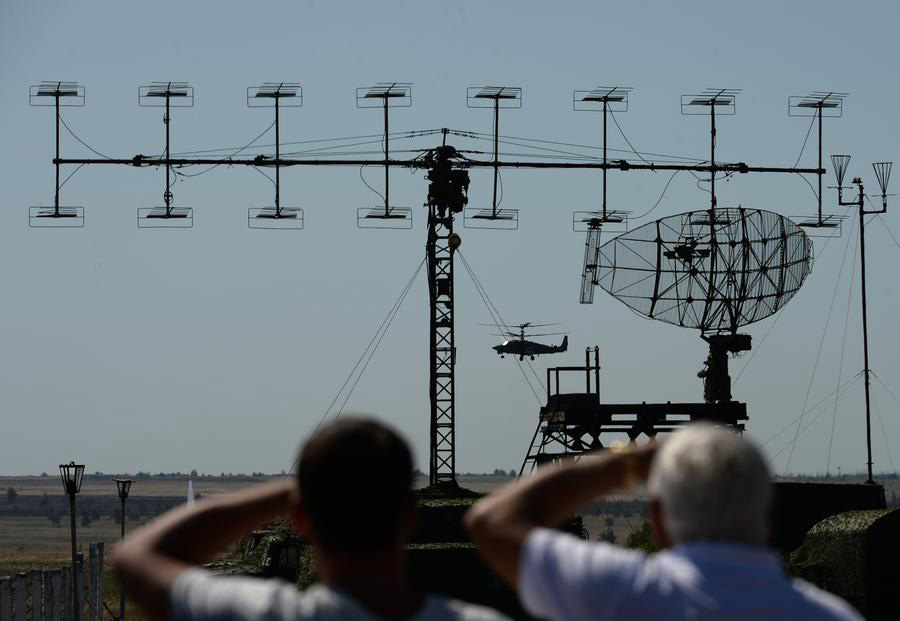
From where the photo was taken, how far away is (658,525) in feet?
12.7

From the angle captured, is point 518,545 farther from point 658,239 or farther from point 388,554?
point 658,239

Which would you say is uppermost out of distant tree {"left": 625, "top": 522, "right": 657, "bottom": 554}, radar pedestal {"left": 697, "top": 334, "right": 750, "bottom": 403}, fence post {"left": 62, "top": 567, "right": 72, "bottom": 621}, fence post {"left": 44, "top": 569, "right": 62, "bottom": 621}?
radar pedestal {"left": 697, "top": 334, "right": 750, "bottom": 403}

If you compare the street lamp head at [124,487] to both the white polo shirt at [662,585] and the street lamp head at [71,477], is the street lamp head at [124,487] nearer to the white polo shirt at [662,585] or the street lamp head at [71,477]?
the street lamp head at [71,477]

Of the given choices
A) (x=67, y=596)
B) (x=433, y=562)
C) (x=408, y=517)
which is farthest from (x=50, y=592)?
(x=408, y=517)

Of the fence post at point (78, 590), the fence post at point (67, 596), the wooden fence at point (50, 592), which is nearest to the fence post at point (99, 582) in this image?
the wooden fence at point (50, 592)

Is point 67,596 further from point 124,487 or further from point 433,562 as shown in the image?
point 124,487

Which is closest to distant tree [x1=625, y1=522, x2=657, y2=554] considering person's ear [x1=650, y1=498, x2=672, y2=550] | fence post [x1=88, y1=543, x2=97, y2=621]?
fence post [x1=88, y1=543, x2=97, y2=621]

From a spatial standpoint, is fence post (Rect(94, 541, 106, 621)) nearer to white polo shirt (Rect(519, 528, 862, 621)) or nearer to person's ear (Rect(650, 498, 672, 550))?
person's ear (Rect(650, 498, 672, 550))

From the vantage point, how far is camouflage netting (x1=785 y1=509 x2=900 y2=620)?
1011 inches

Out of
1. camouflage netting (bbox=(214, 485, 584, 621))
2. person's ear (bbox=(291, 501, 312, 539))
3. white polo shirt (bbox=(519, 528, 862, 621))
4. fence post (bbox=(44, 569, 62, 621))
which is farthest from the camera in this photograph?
camouflage netting (bbox=(214, 485, 584, 621))

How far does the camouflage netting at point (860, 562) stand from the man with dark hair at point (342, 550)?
23.3m

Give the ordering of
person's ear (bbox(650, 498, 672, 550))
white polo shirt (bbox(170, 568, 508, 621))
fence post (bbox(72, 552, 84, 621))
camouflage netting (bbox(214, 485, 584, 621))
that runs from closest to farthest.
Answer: white polo shirt (bbox(170, 568, 508, 621)) < person's ear (bbox(650, 498, 672, 550)) < camouflage netting (bbox(214, 485, 584, 621)) < fence post (bbox(72, 552, 84, 621))

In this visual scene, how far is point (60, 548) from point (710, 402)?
405 feet

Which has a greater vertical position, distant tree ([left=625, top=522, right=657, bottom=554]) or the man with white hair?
the man with white hair
